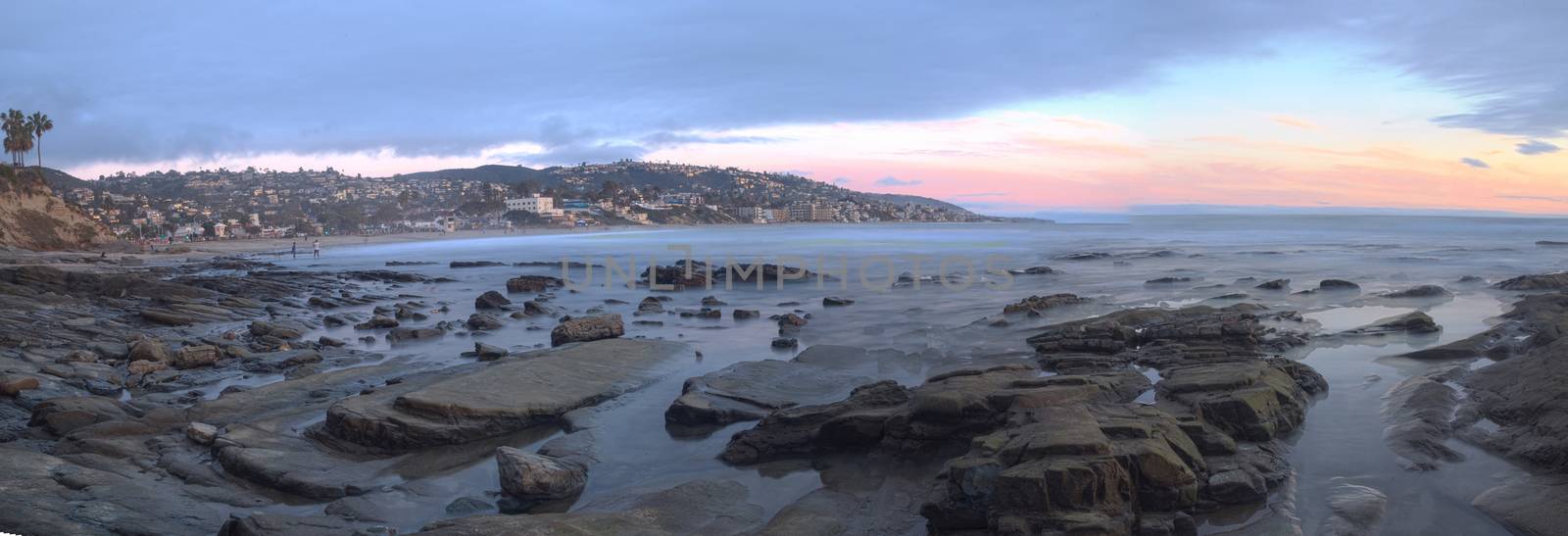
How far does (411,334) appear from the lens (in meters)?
16.3

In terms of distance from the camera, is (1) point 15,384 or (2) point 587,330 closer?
(1) point 15,384

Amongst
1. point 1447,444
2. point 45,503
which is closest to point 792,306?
point 1447,444

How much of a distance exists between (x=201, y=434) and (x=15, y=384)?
3.51 meters

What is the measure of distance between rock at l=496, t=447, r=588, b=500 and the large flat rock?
1.59 meters

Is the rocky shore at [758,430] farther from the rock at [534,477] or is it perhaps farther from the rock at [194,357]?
the rock at [194,357]

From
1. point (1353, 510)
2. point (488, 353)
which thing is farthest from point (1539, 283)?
point (488, 353)

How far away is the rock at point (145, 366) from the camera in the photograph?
11.7 m

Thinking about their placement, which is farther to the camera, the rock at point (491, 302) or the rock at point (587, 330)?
the rock at point (491, 302)

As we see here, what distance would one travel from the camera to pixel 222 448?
7.82 metres

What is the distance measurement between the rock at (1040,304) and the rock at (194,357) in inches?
595

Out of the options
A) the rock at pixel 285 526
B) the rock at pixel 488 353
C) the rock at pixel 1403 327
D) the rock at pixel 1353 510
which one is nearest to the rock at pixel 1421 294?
the rock at pixel 1403 327

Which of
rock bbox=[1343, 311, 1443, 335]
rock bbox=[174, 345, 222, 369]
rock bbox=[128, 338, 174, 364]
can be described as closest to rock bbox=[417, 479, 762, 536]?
rock bbox=[174, 345, 222, 369]

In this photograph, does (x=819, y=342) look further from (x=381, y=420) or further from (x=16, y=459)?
(x=16, y=459)

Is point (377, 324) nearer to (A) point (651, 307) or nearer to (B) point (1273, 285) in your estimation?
(A) point (651, 307)
